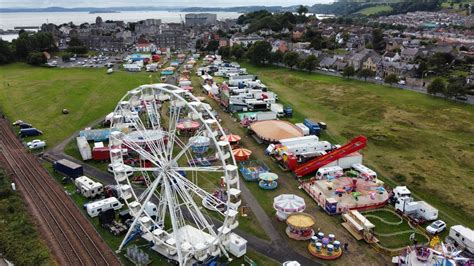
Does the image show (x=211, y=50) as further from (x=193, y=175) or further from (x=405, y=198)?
(x=405, y=198)

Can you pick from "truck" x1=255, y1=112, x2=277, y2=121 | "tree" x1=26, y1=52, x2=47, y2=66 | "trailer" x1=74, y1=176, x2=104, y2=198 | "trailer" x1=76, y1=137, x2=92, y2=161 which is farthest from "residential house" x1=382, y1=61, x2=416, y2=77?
"tree" x1=26, y1=52, x2=47, y2=66

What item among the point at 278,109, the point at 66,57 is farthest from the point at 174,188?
the point at 66,57

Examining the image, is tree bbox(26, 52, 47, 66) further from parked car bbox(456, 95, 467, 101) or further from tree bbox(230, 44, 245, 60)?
parked car bbox(456, 95, 467, 101)

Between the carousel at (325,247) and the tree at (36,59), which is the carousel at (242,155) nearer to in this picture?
the carousel at (325,247)

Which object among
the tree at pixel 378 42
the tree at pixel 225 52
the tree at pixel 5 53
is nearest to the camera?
the tree at pixel 5 53

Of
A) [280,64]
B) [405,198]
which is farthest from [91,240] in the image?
[280,64]

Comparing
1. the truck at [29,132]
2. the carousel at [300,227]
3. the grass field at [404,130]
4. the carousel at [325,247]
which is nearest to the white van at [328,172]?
the grass field at [404,130]
